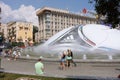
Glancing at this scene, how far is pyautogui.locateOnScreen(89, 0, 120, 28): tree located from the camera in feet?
32.9

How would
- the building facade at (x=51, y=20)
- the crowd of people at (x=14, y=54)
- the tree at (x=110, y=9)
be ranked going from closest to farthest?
the tree at (x=110, y=9) < the crowd of people at (x=14, y=54) < the building facade at (x=51, y=20)

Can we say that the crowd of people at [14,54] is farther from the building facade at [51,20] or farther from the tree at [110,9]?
the building facade at [51,20]

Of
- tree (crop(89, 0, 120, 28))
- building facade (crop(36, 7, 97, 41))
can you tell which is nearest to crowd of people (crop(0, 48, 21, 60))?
tree (crop(89, 0, 120, 28))

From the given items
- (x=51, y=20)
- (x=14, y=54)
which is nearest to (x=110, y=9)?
(x=14, y=54)

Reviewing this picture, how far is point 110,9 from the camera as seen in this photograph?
10125 millimetres

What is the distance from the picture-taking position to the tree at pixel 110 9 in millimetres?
10031

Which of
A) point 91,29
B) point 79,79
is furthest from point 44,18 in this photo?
point 79,79

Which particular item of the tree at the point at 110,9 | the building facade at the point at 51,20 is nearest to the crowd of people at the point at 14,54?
the tree at the point at 110,9

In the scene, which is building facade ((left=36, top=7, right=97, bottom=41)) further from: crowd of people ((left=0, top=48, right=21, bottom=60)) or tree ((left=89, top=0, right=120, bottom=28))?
tree ((left=89, top=0, right=120, bottom=28))

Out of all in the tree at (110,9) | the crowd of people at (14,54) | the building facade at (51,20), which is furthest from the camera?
the building facade at (51,20)

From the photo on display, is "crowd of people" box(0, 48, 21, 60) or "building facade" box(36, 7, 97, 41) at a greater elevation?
"building facade" box(36, 7, 97, 41)

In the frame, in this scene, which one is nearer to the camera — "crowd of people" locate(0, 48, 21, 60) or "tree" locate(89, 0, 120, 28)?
"tree" locate(89, 0, 120, 28)

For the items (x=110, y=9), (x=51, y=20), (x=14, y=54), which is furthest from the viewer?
(x=51, y=20)

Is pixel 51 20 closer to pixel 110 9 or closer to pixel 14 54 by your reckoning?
pixel 14 54
